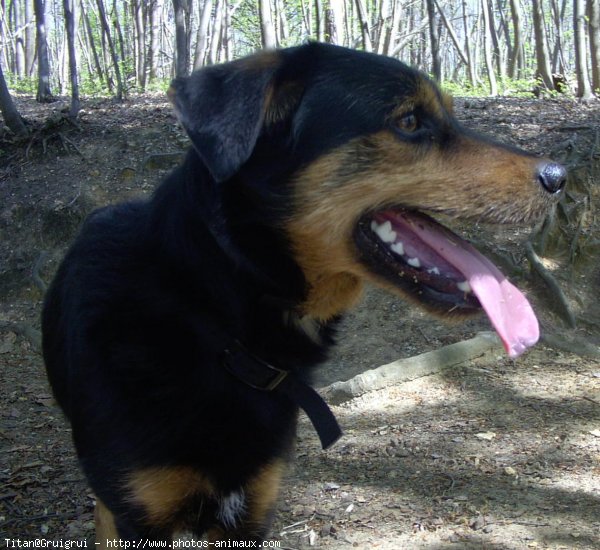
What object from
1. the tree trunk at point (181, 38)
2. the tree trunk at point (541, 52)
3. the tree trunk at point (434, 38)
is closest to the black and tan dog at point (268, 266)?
the tree trunk at point (181, 38)

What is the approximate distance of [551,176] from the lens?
267cm

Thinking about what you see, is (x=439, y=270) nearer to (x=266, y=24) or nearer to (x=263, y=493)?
(x=263, y=493)

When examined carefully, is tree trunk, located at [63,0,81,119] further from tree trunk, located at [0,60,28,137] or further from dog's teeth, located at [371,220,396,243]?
dog's teeth, located at [371,220,396,243]

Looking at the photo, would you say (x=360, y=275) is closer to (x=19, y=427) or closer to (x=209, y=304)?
(x=209, y=304)

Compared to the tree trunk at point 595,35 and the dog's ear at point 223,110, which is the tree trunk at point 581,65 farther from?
the dog's ear at point 223,110

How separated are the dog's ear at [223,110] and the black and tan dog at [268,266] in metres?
0.06

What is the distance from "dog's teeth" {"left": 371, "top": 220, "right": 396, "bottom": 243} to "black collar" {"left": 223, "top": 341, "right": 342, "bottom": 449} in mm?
633

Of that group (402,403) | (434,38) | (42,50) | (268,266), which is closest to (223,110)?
(268,266)

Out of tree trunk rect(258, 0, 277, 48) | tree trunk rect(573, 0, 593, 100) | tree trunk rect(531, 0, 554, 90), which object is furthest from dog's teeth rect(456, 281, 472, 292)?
tree trunk rect(531, 0, 554, 90)

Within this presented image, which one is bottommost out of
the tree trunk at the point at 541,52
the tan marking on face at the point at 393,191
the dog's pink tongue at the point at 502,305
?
the dog's pink tongue at the point at 502,305

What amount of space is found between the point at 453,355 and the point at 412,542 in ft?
8.34

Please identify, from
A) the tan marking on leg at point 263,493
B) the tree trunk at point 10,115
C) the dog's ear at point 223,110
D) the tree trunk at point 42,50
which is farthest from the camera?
the tree trunk at point 42,50

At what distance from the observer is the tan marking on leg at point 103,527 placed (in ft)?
11.4

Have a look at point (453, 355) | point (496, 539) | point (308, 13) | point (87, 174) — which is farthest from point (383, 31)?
point (496, 539)
